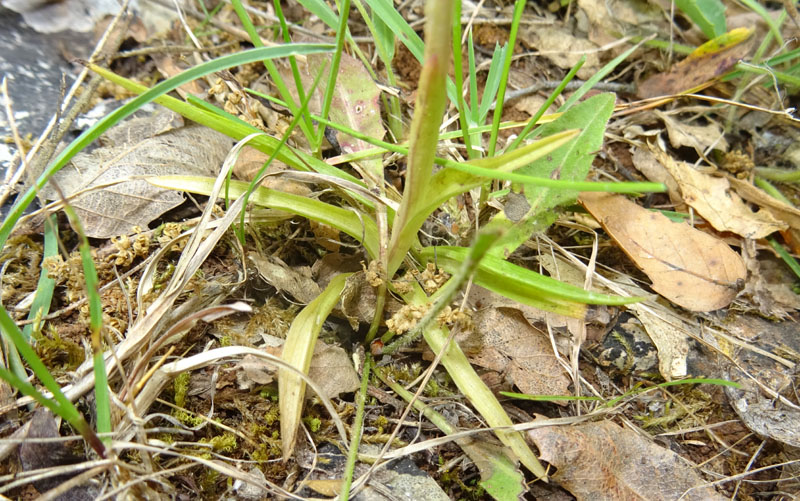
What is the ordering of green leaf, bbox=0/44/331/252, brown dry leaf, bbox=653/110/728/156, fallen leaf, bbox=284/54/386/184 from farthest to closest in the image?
brown dry leaf, bbox=653/110/728/156
fallen leaf, bbox=284/54/386/184
green leaf, bbox=0/44/331/252

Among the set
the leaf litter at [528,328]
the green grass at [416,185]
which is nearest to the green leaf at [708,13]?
the leaf litter at [528,328]

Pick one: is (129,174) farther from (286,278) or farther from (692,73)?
(692,73)

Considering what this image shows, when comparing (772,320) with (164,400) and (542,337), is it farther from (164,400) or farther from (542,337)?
(164,400)

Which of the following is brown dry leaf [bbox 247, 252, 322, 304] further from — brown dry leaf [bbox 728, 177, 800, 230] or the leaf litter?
brown dry leaf [bbox 728, 177, 800, 230]

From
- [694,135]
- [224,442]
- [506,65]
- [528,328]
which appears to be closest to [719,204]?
[694,135]

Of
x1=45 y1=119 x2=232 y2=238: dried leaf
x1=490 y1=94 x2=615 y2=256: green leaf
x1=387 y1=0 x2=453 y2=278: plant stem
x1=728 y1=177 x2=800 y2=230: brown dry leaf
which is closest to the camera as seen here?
x1=387 y1=0 x2=453 y2=278: plant stem

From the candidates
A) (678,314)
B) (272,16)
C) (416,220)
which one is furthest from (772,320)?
(272,16)

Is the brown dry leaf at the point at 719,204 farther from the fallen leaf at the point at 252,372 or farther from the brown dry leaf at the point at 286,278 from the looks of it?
the fallen leaf at the point at 252,372

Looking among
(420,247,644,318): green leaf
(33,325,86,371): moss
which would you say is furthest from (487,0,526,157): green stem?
(33,325,86,371): moss
